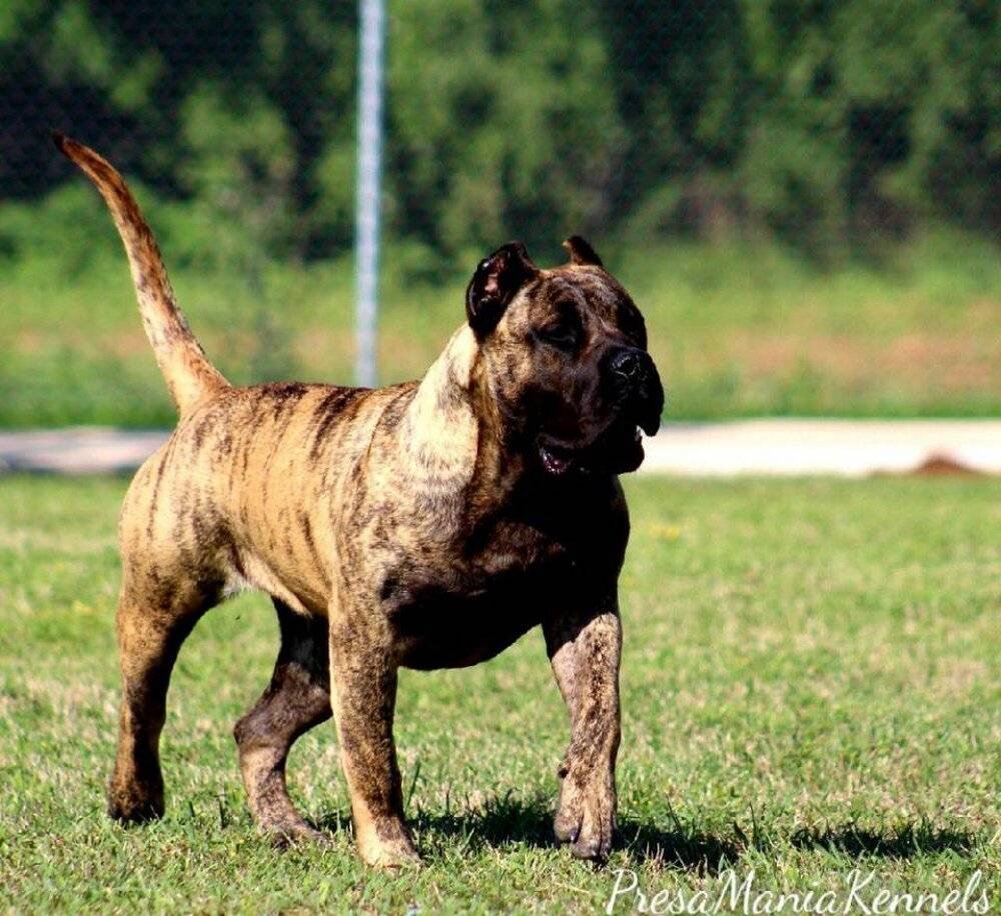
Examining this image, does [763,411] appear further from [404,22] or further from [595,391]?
[595,391]

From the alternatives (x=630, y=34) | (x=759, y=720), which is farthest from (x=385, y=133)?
(x=759, y=720)

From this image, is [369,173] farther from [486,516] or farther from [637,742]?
[486,516]

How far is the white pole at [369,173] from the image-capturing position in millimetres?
12602

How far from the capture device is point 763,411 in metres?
14.4

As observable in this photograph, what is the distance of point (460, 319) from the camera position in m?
13.7

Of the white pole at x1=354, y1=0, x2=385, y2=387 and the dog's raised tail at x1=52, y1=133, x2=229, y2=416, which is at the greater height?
the white pole at x1=354, y1=0, x2=385, y2=387

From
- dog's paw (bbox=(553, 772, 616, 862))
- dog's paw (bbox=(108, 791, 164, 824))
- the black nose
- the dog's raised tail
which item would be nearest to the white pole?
the dog's raised tail

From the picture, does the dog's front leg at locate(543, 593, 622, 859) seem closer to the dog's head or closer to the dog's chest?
the dog's chest

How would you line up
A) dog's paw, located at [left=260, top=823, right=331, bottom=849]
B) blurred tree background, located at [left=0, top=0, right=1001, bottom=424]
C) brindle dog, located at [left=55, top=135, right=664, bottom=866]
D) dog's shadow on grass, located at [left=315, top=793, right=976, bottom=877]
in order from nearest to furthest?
brindle dog, located at [left=55, top=135, right=664, bottom=866] < dog's shadow on grass, located at [left=315, top=793, right=976, bottom=877] < dog's paw, located at [left=260, top=823, right=331, bottom=849] < blurred tree background, located at [left=0, top=0, right=1001, bottom=424]

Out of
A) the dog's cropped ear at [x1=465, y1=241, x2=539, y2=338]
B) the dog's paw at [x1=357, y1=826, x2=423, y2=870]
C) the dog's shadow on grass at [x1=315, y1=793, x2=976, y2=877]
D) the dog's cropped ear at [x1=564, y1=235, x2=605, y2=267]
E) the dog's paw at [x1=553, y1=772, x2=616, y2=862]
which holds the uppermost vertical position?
the dog's cropped ear at [x1=564, y1=235, x2=605, y2=267]

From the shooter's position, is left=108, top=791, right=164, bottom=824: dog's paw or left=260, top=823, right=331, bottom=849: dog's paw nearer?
left=260, top=823, right=331, bottom=849: dog's paw

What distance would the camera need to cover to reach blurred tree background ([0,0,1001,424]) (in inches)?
524

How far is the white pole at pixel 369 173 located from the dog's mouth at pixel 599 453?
28.7 feet

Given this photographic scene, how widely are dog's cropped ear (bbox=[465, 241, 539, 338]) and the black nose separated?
0.36m
